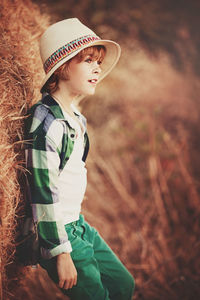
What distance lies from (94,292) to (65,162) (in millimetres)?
534

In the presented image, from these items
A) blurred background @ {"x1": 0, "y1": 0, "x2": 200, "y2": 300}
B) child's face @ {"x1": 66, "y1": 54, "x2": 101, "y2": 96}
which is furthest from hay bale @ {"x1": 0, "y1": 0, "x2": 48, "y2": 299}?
child's face @ {"x1": 66, "y1": 54, "x2": 101, "y2": 96}

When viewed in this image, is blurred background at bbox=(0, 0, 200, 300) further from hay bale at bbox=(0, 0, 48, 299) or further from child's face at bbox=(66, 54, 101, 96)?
child's face at bbox=(66, 54, 101, 96)

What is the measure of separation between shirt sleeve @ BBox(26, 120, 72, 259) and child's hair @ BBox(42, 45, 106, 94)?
0.82 feet

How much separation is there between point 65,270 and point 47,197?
0.28 metres

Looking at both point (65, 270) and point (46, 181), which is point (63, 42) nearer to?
point (46, 181)

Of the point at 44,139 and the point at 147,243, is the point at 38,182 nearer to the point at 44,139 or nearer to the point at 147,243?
the point at 44,139

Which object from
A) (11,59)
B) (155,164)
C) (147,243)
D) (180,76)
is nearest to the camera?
(11,59)

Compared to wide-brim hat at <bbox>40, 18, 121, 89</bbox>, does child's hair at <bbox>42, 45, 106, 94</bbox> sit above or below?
A: below

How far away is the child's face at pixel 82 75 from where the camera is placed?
1.30 metres

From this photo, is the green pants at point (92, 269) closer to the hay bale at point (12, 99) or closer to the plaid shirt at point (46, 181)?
the plaid shirt at point (46, 181)

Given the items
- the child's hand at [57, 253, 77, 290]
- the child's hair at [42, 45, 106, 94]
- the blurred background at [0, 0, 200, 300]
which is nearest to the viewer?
the child's hand at [57, 253, 77, 290]

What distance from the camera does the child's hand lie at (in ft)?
Result: 3.78

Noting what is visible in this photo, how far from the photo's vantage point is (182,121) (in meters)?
4.55

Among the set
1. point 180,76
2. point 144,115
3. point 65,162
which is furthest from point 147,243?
point 180,76
